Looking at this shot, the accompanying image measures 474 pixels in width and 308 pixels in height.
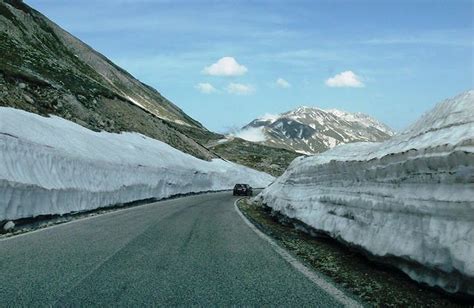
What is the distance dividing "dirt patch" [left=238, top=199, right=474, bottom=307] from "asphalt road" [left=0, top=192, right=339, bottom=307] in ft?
1.57

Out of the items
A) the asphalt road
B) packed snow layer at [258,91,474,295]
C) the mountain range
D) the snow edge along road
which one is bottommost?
the asphalt road

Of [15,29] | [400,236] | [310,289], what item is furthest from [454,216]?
[15,29]

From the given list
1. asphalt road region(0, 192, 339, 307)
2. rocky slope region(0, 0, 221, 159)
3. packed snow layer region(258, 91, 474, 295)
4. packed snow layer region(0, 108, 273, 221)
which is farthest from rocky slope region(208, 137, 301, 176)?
packed snow layer region(258, 91, 474, 295)

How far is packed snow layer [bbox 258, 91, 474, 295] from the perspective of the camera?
5.66 m

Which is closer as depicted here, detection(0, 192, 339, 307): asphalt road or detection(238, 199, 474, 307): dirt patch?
detection(238, 199, 474, 307): dirt patch

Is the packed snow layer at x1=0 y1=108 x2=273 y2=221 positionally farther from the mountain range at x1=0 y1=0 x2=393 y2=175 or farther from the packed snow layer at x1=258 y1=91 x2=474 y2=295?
the packed snow layer at x1=258 y1=91 x2=474 y2=295

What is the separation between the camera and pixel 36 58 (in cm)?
7094

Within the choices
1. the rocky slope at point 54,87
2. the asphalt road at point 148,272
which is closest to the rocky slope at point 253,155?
the rocky slope at point 54,87

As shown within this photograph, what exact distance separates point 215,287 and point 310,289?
1.23 metres

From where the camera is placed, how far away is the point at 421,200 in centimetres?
657

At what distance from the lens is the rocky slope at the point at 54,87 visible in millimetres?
45938

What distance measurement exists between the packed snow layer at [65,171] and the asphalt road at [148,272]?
402 centimetres

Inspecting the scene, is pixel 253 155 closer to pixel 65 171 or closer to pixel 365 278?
pixel 65 171

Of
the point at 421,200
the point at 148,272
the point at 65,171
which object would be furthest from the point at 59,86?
the point at 421,200
